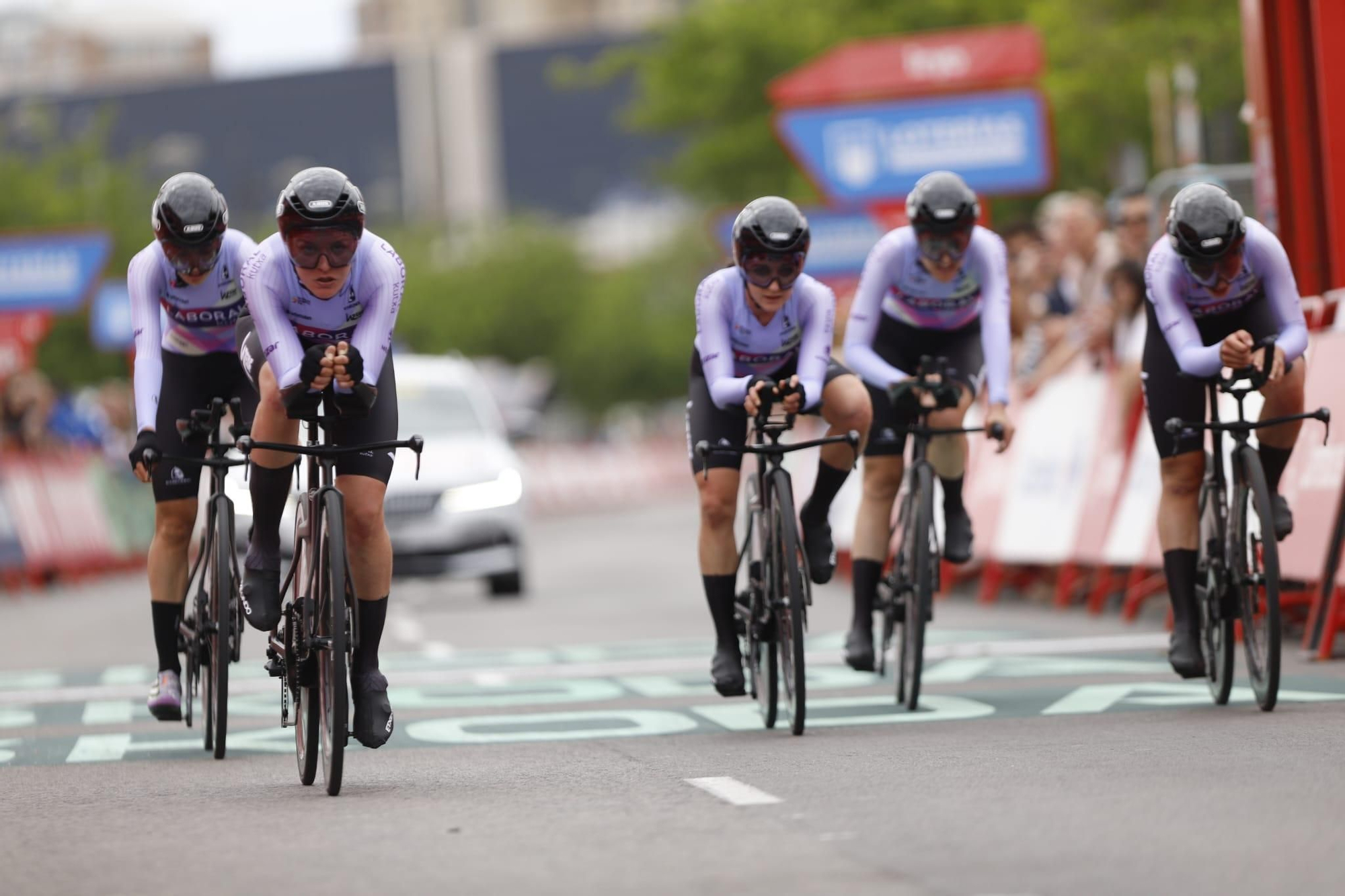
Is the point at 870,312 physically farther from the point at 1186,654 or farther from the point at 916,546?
the point at 1186,654

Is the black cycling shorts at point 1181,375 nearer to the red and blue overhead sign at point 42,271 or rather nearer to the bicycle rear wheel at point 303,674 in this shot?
the bicycle rear wheel at point 303,674

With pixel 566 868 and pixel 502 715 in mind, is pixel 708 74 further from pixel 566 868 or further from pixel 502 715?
pixel 566 868

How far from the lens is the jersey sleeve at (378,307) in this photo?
811 centimetres

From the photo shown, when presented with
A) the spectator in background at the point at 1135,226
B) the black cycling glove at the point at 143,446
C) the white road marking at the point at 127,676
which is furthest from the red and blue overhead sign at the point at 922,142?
the black cycling glove at the point at 143,446

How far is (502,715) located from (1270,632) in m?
3.35

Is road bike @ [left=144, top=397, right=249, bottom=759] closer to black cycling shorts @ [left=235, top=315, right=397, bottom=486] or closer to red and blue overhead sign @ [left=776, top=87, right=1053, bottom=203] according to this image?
black cycling shorts @ [left=235, top=315, right=397, bottom=486]

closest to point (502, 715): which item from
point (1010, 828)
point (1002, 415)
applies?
point (1002, 415)

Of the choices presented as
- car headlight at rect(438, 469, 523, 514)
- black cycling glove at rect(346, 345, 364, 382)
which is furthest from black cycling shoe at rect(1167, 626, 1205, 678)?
car headlight at rect(438, 469, 523, 514)

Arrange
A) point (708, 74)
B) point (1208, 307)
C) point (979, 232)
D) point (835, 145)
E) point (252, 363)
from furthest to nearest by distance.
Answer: point (708, 74) → point (835, 145) → point (979, 232) → point (1208, 307) → point (252, 363)

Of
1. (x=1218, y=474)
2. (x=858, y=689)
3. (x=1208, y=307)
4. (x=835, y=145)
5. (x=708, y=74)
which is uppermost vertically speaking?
(x=708, y=74)

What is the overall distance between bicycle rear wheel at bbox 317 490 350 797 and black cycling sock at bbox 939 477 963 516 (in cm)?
361

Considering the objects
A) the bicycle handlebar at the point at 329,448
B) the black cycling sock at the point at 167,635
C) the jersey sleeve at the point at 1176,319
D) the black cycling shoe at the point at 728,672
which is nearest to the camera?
the bicycle handlebar at the point at 329,448

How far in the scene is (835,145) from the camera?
22.7 metres

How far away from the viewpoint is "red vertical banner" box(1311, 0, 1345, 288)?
548 inches
